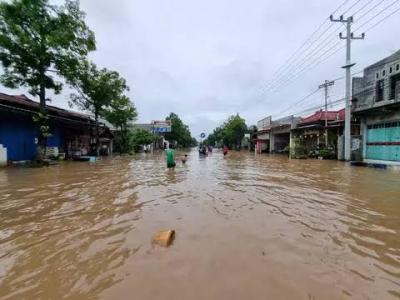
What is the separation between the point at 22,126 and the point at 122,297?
2220 centimetres

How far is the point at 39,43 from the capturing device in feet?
59.8

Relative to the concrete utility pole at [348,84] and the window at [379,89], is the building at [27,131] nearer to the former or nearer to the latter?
the concrete utility pole at [348,84]

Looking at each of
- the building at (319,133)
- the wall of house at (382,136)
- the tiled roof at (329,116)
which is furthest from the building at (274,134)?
the wall of house at (382,136)

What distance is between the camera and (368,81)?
2694 centimetres

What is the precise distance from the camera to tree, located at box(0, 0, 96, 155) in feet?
57.5

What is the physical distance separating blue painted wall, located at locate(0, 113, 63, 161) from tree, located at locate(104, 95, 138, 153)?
12.8 meters

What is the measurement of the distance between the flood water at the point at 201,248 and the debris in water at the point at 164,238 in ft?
0.49

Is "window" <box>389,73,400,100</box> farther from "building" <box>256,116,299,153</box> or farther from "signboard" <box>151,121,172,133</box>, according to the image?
"signboard" <box>151,121,172,133</box>

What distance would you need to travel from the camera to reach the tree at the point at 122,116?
37125mm

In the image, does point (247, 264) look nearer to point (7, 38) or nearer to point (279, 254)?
point (279, 254)

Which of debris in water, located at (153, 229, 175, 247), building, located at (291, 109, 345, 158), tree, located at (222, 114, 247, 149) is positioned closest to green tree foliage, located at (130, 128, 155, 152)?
tree, located at (222, 114, 247, 149)

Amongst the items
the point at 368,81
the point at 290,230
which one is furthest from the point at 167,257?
the point at 368,81

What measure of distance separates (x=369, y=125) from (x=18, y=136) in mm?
26827

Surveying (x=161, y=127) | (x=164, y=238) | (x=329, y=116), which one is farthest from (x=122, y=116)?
(x=164, y=238)
